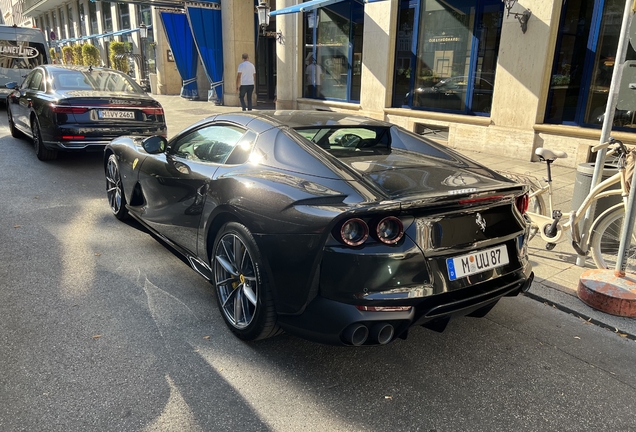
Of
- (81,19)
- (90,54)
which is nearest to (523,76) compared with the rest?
(90,54)

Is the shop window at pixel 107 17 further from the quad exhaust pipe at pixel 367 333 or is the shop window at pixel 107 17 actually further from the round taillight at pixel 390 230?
the quad exhaust pipe at pixel 367 333

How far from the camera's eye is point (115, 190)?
573cm

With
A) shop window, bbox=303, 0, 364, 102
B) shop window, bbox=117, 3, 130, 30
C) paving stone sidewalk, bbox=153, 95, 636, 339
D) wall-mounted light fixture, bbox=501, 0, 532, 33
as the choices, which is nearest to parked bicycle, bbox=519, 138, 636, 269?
paving stone sidewalk, bbox=153, 95, 636, 339

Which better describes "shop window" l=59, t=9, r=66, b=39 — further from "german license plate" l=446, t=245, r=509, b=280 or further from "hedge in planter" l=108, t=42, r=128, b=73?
"german license plate" l=446, t=245, r=509, b=280

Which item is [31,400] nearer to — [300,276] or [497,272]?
[300,276]

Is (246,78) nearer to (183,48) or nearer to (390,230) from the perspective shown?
(183,48)

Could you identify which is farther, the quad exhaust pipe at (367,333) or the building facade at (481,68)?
the building facade at (481,68)

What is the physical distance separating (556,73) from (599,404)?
795cm

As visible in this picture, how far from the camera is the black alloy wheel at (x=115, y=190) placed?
18.0 feet

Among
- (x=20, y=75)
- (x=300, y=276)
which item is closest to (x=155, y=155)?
(x=300, y=276)

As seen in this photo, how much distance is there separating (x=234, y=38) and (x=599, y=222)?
16.8 metres

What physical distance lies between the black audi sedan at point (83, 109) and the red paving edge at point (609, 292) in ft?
22.4

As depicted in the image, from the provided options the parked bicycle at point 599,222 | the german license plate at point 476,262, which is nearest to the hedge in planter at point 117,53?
the parked bicycle at point 599,222

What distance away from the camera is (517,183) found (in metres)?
3.11
